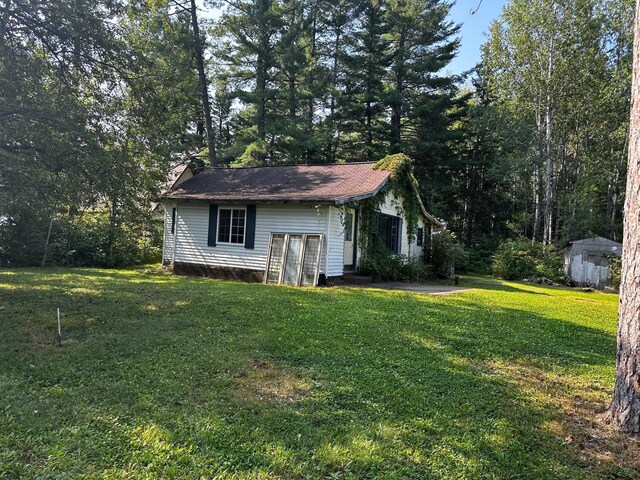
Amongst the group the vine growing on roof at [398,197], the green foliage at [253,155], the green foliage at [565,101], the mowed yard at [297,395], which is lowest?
the mowed yard at [297,395]

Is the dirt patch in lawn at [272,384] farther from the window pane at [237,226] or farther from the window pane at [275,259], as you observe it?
the window pane at [237,226]

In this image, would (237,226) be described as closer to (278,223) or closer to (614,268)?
(278,223)

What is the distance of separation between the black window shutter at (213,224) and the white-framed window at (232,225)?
0.13 m

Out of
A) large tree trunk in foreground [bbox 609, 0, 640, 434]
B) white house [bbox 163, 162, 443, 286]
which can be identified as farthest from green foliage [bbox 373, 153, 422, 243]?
large tree trunk in foreground [bbox 609, 0, 640, 434]

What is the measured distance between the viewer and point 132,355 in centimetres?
462

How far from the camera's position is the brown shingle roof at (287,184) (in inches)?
462

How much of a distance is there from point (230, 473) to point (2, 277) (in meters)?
10.6

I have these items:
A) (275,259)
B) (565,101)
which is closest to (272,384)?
(275,259)

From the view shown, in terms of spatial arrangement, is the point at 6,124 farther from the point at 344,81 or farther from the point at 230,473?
the point at 344,81

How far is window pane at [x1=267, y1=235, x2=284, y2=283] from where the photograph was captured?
1181 centimetres

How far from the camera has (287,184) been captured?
1336 centimetres

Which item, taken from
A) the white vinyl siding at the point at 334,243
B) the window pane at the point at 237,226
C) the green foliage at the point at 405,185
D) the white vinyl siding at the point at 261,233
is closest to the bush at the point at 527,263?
the green foliage at the point at 405,185

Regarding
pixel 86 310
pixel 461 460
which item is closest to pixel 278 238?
pixel 86 310

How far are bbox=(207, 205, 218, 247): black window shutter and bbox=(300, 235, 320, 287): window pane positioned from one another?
141 inches
